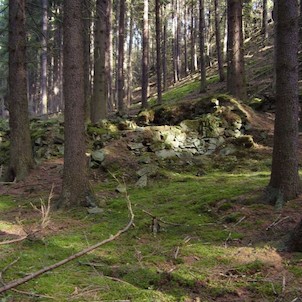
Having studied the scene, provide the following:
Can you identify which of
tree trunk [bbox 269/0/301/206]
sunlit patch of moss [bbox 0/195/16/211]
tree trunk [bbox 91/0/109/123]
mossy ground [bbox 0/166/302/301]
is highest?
tree trunk [bbox 91/0/109/123]

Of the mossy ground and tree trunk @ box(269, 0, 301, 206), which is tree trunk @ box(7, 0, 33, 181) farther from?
tree trunk @ box(269, 0, 301, 206)

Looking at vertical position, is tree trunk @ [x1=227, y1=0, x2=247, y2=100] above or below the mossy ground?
above

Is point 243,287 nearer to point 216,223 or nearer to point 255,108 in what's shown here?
point 216,223

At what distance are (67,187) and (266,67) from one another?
65.2ft

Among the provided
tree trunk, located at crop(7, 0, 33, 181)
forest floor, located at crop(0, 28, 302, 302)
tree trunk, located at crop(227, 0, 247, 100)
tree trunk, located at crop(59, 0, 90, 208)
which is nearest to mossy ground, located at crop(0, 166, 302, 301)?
forest floor, located at crop(0, 28, 302, 302)

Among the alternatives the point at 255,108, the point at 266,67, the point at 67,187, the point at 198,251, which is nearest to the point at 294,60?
the point at 198,251

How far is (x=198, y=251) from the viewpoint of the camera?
200 inches

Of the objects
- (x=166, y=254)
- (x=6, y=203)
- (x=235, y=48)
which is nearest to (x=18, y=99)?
(x=6, y=203)

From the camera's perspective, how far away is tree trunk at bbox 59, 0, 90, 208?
737cm

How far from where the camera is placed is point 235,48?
12828 mm

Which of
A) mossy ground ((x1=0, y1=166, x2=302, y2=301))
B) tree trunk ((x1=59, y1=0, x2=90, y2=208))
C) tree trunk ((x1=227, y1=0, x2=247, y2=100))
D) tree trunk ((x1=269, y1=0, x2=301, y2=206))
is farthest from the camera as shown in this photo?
tree trunk ((x1=227, y1=0, x2=247, y2=100))

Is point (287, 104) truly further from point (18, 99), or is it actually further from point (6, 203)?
point (18, 99)

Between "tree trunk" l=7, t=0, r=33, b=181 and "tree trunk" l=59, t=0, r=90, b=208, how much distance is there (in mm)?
3134

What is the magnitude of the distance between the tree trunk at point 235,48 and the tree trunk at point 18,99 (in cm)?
653
